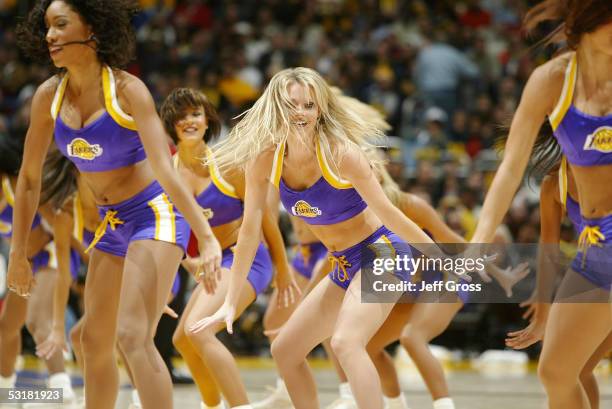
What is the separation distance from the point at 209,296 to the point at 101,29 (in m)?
1.55

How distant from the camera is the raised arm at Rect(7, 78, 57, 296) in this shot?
4574 mm

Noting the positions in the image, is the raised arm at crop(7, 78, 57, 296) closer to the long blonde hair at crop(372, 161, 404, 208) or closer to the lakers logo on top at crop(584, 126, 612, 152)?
the long blonde hair at crop(372, 161, 404, 208)

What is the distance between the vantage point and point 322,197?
4.52m

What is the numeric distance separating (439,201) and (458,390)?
342cm

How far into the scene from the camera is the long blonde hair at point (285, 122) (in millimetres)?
4531

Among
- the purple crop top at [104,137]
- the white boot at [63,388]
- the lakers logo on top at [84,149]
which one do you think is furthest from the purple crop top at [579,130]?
the white boot at [63,388]

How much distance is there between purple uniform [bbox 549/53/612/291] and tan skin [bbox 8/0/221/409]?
5.06 feet

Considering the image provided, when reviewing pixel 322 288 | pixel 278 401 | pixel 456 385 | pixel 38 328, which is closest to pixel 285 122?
pixel 322 288

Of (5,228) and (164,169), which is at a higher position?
(164,169)

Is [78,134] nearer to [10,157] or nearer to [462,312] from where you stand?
[10,157]

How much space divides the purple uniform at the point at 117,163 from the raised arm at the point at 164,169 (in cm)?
12

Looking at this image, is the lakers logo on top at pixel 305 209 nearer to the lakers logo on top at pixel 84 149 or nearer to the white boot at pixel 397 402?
the lakers logo on top at pixel 84 149

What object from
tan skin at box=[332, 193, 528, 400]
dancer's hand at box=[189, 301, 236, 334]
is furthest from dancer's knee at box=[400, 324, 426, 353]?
dancer's hand at box=[189, 301, 236, 334]

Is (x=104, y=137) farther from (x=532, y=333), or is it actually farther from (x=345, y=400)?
(x=345, y=400)
